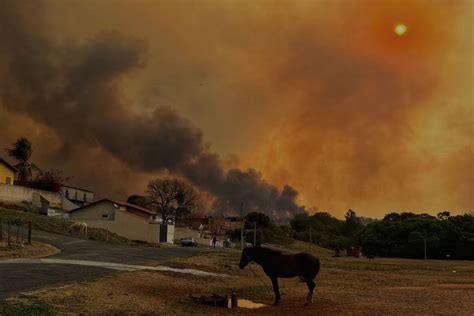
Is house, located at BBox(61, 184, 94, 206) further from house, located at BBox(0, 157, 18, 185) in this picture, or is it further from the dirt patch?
the dirt patch

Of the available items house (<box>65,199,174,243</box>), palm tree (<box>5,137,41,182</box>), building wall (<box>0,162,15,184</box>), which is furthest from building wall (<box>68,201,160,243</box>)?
palm tree (<box>5,137,41,182</box>)

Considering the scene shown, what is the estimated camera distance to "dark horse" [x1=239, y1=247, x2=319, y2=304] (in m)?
21.1

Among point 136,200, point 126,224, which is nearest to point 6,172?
point 126,224

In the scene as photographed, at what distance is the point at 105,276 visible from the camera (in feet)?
79.0

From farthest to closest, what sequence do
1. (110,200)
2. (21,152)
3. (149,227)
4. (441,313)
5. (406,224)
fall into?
(406,224), (21,152), (110,200), (149,227), (441,313)

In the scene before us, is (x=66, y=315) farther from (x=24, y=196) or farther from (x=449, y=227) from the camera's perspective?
(x=449, y=227)

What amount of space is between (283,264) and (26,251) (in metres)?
22.0

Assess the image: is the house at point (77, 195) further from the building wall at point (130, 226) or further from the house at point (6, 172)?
the building wall at point (130, 226)

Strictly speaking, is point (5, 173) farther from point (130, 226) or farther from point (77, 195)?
point (77, 195)

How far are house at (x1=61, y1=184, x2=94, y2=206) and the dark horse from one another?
104742mm

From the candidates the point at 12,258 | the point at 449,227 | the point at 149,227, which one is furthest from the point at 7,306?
the point at 449,227

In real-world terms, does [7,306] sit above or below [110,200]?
below

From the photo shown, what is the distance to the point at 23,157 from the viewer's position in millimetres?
112375

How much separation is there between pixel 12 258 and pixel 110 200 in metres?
57.0
